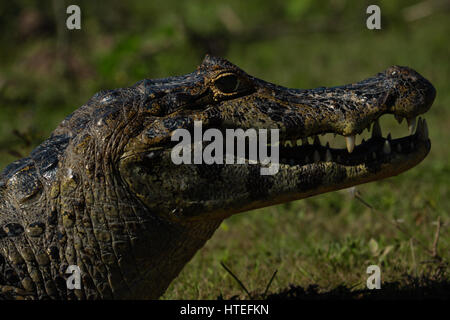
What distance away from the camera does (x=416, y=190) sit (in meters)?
5.04

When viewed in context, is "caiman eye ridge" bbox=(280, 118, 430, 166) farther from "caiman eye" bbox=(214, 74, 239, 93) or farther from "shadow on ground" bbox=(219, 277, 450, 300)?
"shadow on ground" bbox=(219, 277, 450, 300)

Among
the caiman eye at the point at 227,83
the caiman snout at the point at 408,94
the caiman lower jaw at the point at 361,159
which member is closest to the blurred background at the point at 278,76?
the caiman lower jaw at the point at 361,159

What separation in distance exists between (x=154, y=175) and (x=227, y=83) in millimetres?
554

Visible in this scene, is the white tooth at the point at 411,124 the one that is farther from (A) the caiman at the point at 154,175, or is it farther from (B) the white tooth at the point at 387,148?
(B) the white tooth at the point at 387,148

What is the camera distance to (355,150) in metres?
2.77

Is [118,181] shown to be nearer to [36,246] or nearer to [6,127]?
Answer: [36,246]

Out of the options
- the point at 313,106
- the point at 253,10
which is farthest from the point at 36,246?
the point at 253,10

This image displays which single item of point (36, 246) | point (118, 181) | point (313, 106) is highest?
point (313, 106)

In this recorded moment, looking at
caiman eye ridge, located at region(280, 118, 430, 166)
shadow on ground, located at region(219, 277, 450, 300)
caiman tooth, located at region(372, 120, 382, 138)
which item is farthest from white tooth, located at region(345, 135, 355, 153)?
shadow on ground, located at region(219, 277, 450, 300)

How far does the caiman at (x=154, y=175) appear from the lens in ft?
8.65

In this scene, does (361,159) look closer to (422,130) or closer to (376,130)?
(376,130)

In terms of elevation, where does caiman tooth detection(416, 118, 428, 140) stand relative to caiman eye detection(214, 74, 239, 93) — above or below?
below

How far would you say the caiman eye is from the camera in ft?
9.27
